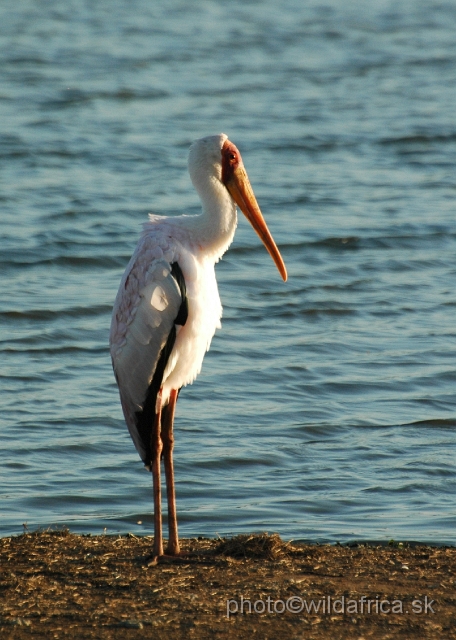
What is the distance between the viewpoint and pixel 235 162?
746 cm

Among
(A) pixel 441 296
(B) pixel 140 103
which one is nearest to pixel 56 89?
(B) pixel 140 103

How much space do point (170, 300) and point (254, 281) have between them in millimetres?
7866

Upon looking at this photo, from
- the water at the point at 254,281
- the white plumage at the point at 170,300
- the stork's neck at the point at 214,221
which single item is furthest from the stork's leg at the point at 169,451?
the stork's neck at the point at 214,221

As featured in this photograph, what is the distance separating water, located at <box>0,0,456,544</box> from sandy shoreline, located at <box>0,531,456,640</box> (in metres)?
0.85

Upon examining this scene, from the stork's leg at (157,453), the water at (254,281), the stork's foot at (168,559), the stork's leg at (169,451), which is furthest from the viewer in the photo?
the water at (254,281)

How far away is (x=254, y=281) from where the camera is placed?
1473 centimetres

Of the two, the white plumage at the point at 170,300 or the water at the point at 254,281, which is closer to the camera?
the white plumage at the point at 170,300

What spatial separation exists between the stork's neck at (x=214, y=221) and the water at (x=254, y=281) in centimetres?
189

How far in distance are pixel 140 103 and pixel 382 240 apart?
1017 cm

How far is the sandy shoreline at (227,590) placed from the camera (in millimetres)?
5586

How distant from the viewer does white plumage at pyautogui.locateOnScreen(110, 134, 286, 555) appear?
693cm

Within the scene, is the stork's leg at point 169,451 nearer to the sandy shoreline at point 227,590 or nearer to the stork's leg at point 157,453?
the stork's leg at point 157,453

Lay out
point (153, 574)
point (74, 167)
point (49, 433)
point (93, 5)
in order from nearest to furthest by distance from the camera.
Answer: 1. point (153, 574)
2. point (49, 433)
3. point (74, 167)
4. point (93, 5)

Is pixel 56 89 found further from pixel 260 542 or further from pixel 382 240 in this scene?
pixel 260 542
